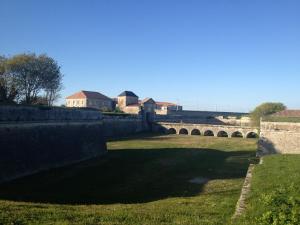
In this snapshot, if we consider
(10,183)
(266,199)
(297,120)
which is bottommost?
(10,183)

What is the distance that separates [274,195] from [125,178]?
36.1 feet

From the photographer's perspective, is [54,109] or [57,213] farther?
[54,109]

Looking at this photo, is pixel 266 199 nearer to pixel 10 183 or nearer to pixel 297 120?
pixel 10 183

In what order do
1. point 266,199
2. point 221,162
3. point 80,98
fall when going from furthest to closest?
1. point 80,98
2. point 221,162
3. point 266,199

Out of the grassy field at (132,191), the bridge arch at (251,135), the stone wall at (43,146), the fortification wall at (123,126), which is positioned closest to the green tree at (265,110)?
the bridge arch at (251,135)

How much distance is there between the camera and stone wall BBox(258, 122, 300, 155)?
26.2m

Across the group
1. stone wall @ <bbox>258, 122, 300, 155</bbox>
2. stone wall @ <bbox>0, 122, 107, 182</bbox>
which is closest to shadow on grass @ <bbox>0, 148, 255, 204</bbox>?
stone wall @ <bbox>0, 122, 107, 182</bbox>

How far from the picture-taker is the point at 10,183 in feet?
54.4

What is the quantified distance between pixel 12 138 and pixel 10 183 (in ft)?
9.57

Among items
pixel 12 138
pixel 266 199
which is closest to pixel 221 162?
pixel 12 138

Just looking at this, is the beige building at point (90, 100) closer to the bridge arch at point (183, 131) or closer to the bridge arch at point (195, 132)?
the bridge arch at point (183, 131)

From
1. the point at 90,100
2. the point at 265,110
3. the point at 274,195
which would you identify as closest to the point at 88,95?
the point at 90,100

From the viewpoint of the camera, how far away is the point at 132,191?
52.9 feet

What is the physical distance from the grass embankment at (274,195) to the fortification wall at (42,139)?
11987 mm
